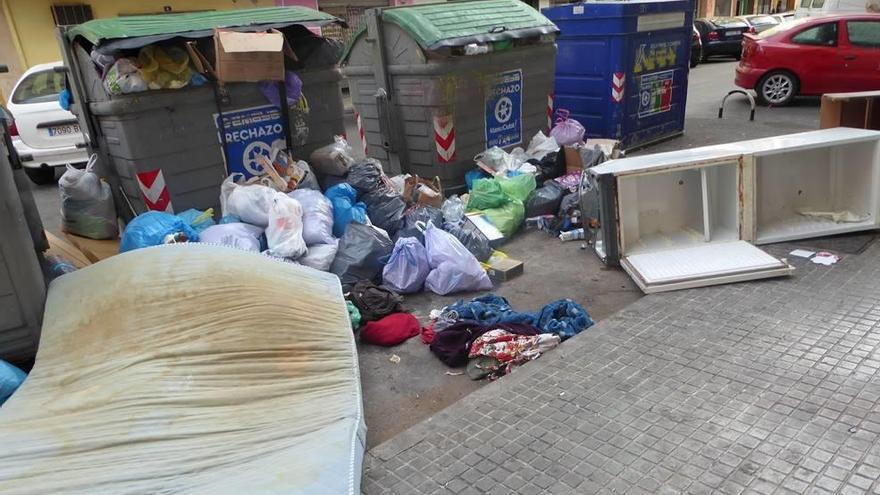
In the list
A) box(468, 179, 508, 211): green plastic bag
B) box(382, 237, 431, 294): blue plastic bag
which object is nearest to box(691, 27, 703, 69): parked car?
box(468, 179, 508, 211): green plastic bag

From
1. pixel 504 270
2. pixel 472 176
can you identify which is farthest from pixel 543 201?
pixel 504 270

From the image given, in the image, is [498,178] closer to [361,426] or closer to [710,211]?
[710,211]

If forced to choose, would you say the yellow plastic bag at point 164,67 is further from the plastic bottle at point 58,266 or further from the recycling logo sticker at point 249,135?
the plastic bottle at point 58,266

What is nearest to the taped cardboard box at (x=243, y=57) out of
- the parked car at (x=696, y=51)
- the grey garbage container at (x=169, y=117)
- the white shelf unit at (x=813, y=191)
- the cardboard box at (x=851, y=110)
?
the grey garbage container at (x=169, y=117)

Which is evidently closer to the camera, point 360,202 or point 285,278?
point 285,278

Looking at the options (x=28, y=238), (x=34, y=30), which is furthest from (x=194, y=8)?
(x=28, y=238)

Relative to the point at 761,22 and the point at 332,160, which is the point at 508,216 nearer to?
the point at 332,160

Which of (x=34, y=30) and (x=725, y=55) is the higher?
(x=34, y=30)

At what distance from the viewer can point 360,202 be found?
5.12 m

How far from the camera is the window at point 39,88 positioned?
27.1 ft

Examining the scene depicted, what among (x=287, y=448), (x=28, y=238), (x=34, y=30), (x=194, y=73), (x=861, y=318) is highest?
(x=34, y=30)

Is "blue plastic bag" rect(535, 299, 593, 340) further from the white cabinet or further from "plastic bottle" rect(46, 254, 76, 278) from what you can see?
"plastic bottle" rect(46, 254, 76, 278)

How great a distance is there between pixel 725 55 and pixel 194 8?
621 inches

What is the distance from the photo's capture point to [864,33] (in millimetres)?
9695
